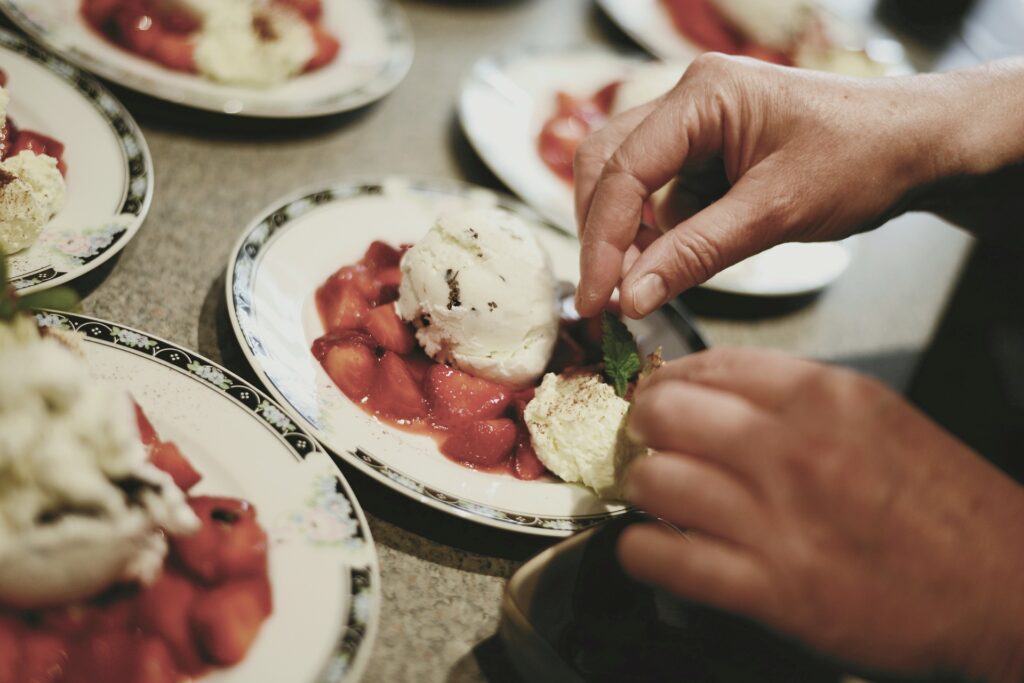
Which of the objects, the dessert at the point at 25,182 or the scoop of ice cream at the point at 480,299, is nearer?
the dessert at the point at 25,182

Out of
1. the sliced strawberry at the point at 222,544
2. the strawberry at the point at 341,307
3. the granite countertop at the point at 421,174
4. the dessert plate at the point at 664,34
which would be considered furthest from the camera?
the dessert plate at the point at 664,34

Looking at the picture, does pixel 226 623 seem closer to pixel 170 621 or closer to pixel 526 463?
pixel 170 621

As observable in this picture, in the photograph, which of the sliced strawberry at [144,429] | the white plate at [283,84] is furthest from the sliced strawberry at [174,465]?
the white plate at [283,84]

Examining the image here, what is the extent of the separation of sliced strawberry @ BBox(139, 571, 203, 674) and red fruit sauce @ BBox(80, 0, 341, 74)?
115 centimetres

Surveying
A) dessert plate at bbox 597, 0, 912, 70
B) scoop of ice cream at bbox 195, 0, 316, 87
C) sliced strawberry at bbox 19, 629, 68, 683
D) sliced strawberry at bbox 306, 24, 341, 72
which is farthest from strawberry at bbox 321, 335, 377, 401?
dessert plate at bbox 597, 0, 912, 70

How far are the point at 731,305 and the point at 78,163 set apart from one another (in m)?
1.26

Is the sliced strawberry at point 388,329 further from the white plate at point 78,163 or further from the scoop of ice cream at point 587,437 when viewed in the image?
the white plate at point 78,163

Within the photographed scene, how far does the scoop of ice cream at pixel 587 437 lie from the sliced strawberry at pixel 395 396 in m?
0.17

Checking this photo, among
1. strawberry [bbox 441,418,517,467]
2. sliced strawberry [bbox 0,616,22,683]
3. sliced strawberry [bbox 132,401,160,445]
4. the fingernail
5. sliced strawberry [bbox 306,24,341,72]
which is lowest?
strawberry [bbox 441,418,517,467]

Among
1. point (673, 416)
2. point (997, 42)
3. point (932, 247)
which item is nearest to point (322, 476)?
point (673, 416)

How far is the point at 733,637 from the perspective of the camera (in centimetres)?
94

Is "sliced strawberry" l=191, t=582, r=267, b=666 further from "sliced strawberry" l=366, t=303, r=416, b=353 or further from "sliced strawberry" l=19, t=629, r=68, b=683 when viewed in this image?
"sliced strawberry" l=366, t=303, r=416, b=353

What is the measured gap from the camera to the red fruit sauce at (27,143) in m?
1.23

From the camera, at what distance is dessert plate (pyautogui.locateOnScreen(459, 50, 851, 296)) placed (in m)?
1.74
